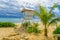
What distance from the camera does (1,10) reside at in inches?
554

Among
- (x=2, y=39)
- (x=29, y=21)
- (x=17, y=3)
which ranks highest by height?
(x=17, y=3)

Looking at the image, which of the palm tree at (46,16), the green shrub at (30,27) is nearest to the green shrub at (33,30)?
the green shrub at (30,27)

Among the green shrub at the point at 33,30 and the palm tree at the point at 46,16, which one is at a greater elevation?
the palm tree at the point at 46,16

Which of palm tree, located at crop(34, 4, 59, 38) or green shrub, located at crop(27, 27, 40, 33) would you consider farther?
green shrub, located at crop(27, 27, 40, 33)

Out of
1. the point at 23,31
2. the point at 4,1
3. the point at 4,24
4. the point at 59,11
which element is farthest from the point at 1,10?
the point at 23,31

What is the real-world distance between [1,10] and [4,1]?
72 centimetres

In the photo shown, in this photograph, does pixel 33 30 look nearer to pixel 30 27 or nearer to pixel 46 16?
pixel 30 27

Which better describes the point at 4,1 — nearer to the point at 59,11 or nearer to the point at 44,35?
the point at 59,11

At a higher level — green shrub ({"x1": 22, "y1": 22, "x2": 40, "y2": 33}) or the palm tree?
the palm tree

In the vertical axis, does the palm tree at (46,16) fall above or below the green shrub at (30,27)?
above

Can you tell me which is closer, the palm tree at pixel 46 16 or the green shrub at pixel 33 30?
the palm tree at pixel 46 16

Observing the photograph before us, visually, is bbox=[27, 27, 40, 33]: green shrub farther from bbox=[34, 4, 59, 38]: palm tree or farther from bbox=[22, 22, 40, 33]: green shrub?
bbox=[34, 4, 59, 38]: palm tree

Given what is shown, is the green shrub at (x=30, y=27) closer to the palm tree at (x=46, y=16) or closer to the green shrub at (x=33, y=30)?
the green shrub at (x=33, y=30)

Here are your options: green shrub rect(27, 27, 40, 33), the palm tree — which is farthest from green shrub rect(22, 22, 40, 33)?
the palm tree
